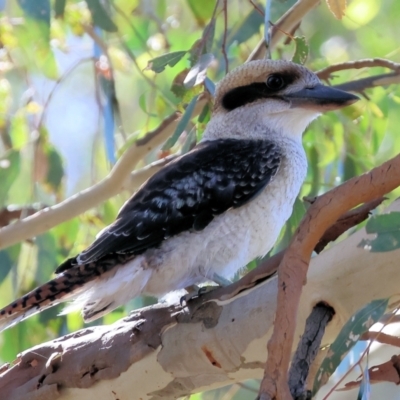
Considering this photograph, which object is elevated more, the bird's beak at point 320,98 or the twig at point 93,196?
the twig at point 93,196

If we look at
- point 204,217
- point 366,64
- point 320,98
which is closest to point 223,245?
point 204,217

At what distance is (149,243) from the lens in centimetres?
174

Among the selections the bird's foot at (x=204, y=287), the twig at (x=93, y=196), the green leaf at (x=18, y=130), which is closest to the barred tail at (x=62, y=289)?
the bird's foot at (x=204, y=287)

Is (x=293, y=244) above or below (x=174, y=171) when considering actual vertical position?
below

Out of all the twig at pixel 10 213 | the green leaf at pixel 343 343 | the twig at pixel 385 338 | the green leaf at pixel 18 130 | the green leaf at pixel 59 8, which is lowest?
the green leaf at pixel 343 343

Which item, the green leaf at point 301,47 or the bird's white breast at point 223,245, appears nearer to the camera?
the bird's white breast at point 223,245

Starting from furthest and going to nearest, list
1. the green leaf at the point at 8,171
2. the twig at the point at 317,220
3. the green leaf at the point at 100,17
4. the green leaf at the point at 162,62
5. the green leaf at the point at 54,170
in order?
the green leaf at the point at 54,170 < the green leaf at the point at 8,171 < the green leaf at the point at 100,17 < the green leaf at the point at 162,62 < the twig at the point at 317,220

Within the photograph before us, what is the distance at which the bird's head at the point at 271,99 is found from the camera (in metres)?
1.97

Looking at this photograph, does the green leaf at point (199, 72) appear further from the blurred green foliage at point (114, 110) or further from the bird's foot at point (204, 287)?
the bird's foot at point (204, 287)

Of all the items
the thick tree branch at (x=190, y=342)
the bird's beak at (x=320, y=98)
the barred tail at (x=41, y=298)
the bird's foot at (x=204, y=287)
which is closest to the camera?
the thick tree branch at (x=190, y=342)

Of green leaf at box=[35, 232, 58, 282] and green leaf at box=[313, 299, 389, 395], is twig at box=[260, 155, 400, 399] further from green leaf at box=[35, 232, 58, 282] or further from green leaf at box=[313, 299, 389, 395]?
green leaf at box=[35, 232, 58, 282]

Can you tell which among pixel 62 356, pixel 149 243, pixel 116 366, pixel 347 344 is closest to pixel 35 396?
pixel 62 356

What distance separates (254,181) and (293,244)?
793 millimetres

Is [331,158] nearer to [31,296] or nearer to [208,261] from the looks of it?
[208,261]
